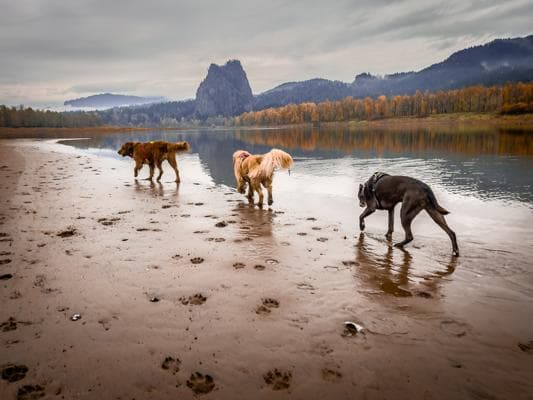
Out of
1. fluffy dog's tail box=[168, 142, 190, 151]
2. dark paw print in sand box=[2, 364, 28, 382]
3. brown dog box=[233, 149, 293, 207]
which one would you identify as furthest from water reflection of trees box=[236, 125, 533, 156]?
dark paw print in sand box=[2, 364, 28, 382]

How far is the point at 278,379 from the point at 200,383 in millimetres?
818

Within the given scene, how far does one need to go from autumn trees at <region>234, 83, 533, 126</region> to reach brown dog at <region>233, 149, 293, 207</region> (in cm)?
14847

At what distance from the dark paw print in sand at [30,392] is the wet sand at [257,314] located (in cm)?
1

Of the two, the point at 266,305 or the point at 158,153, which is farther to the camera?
the point at 158,153

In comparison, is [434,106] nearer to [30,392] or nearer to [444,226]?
[444,226]

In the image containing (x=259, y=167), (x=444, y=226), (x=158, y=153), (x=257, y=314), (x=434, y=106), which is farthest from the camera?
(x=434, y=106)

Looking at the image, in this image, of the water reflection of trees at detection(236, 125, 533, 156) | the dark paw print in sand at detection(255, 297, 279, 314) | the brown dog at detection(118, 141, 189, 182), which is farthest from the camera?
the water reflection of trees at detection(236, 125, 533, 156)

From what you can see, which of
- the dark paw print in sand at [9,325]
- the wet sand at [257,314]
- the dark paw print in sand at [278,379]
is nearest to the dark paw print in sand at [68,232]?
the wet sand at [257,314]

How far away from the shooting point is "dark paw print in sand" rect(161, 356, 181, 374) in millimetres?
3414

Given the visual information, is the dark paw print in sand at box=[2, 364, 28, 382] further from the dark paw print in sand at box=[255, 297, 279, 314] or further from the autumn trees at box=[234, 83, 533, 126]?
the autumn trees at box=[234, 83, 533, 126]

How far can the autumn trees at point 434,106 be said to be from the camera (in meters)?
134

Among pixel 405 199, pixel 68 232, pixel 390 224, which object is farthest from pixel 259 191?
pixel 68 232

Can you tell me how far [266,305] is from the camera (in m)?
4.79

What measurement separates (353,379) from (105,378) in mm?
2609
